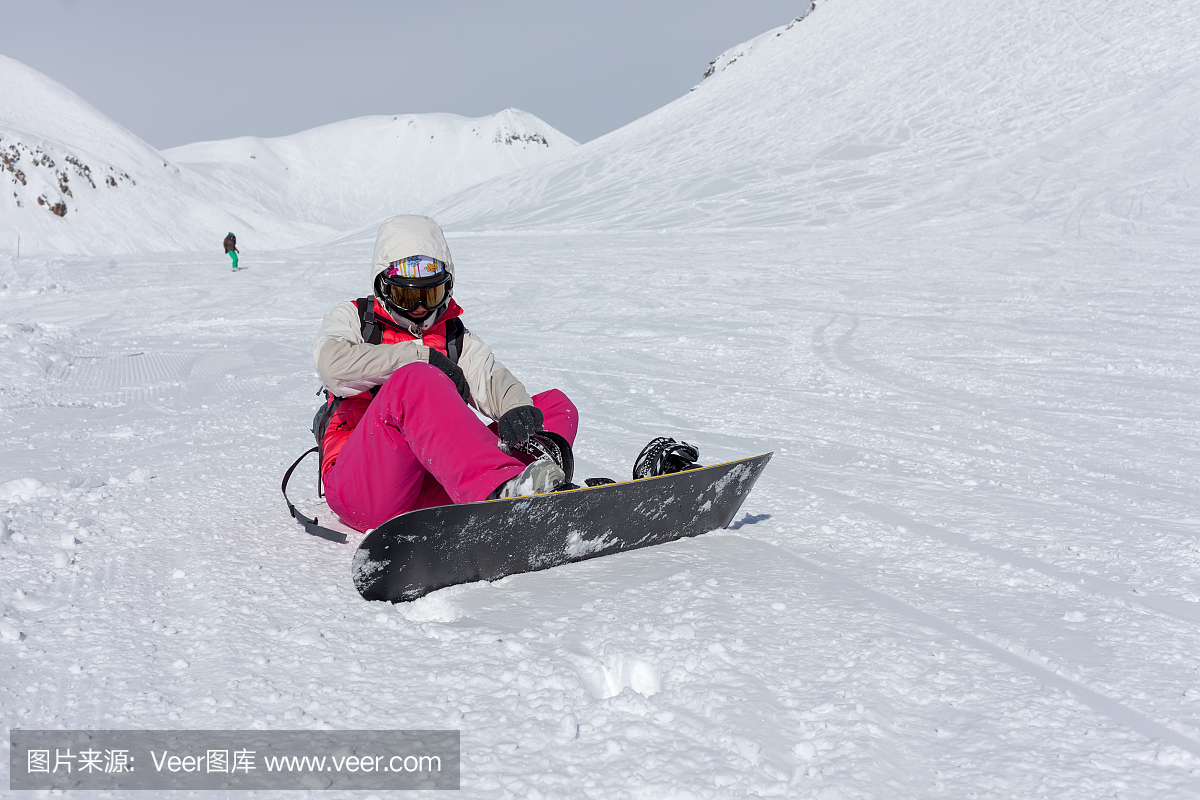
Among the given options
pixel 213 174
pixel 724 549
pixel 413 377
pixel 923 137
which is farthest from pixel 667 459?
pixel 213 174

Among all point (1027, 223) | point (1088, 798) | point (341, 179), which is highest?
point (341, 179)

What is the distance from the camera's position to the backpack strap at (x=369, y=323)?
3004mm

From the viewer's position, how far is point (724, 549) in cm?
287

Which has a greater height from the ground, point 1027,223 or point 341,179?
point 341,179

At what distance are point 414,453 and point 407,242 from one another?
0.94 metres

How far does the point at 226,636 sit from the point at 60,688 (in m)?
0.38

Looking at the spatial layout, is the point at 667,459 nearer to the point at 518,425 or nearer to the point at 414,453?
the point at 518,425

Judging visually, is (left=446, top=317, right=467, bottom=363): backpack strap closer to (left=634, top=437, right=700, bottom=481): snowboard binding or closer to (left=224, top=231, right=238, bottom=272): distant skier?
(left=634, top=437, right=700, bottom=481): snowboard binding

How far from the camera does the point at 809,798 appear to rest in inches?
60.9

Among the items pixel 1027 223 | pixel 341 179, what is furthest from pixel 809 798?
pixel 341 179

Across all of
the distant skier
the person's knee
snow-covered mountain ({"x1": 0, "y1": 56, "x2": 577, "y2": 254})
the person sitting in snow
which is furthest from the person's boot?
snow-covered mountain ({"x1": 0, "y1": 56, "x2": 577, "y2": 254})

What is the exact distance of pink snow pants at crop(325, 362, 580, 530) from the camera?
2.48 m

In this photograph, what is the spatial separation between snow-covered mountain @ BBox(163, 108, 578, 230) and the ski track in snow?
48.0m

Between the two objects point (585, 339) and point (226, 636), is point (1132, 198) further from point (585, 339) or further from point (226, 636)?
point (226, 636)
